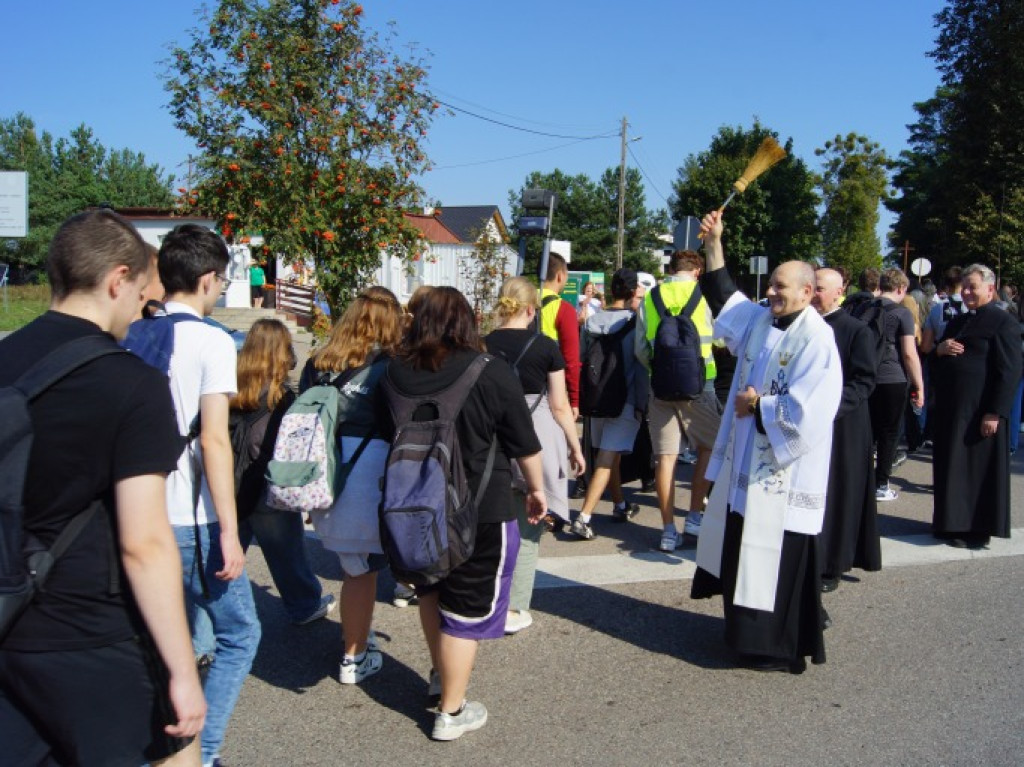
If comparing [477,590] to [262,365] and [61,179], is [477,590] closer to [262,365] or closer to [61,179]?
[262,365]

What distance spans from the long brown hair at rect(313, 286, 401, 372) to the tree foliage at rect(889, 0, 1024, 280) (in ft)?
113

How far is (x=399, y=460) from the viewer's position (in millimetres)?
3309

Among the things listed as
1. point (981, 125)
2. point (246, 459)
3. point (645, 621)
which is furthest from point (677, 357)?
point (981, 125)

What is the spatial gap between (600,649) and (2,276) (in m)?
27.4

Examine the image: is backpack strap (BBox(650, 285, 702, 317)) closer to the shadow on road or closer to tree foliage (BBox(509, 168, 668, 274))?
the shadow on road

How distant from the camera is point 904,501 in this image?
7.86 meters

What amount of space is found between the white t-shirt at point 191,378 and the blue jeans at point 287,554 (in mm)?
1083

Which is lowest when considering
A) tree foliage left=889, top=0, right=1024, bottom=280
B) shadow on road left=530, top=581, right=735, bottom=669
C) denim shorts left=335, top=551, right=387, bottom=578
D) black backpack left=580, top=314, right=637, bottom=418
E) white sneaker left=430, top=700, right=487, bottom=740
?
white sneaker left=430, top=700, right=487, bottom=740

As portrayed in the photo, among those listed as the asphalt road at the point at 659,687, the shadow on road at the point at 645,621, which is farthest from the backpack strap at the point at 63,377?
the shadow on road at the point at 645,621

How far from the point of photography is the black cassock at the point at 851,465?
195 inches

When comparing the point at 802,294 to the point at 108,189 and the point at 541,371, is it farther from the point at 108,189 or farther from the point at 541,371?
the point at 108,189

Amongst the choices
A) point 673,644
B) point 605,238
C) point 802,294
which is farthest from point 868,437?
point 605,238

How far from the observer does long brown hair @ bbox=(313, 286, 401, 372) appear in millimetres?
3904

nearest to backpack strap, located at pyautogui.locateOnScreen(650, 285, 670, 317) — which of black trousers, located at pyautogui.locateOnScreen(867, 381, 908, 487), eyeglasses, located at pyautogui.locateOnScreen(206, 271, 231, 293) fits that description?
black trousers, located at pyautogui.locateOnScreen(867, 381, 908, 487)
